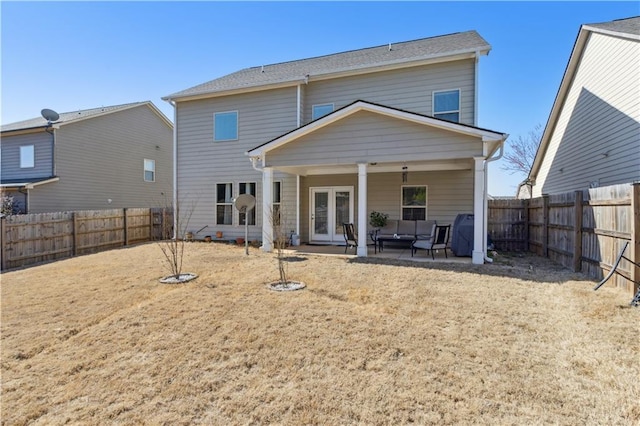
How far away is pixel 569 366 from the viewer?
3135 mm

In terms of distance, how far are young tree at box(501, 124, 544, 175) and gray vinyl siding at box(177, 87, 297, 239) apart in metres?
23.0

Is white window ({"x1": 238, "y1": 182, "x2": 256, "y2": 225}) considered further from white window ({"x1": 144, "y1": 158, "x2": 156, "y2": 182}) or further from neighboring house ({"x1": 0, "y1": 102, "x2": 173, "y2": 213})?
white window ({"x1": 144, "y1": 158, "x2": 156, "y2": 182})

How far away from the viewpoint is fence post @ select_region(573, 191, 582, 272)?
6.77m

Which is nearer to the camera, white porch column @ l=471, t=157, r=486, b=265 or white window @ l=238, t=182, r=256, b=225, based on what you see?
white porch column @ l=471, t=157, r=486, b=265

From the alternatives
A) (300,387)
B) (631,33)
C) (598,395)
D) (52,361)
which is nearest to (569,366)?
(598,395)

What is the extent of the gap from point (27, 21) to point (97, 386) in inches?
395

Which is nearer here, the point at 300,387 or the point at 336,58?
the point at 300,387

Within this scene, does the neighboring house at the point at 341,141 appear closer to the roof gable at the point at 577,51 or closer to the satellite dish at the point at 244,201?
the satellite dish at the point at 244,201

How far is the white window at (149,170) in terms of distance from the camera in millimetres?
19094

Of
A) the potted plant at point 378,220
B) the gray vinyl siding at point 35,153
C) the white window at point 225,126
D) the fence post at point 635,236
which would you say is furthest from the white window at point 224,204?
the fence post at point 635,236

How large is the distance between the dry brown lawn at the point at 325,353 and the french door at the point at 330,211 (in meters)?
5.26

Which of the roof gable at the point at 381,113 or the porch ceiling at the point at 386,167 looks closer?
the roof gable at the point at 381,113

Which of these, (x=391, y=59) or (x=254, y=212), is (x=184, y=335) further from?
(x=391, y=59)

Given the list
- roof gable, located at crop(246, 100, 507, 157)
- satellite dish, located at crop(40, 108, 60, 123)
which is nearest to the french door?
roof gable, located at crop(246, 100, 507, 157)
